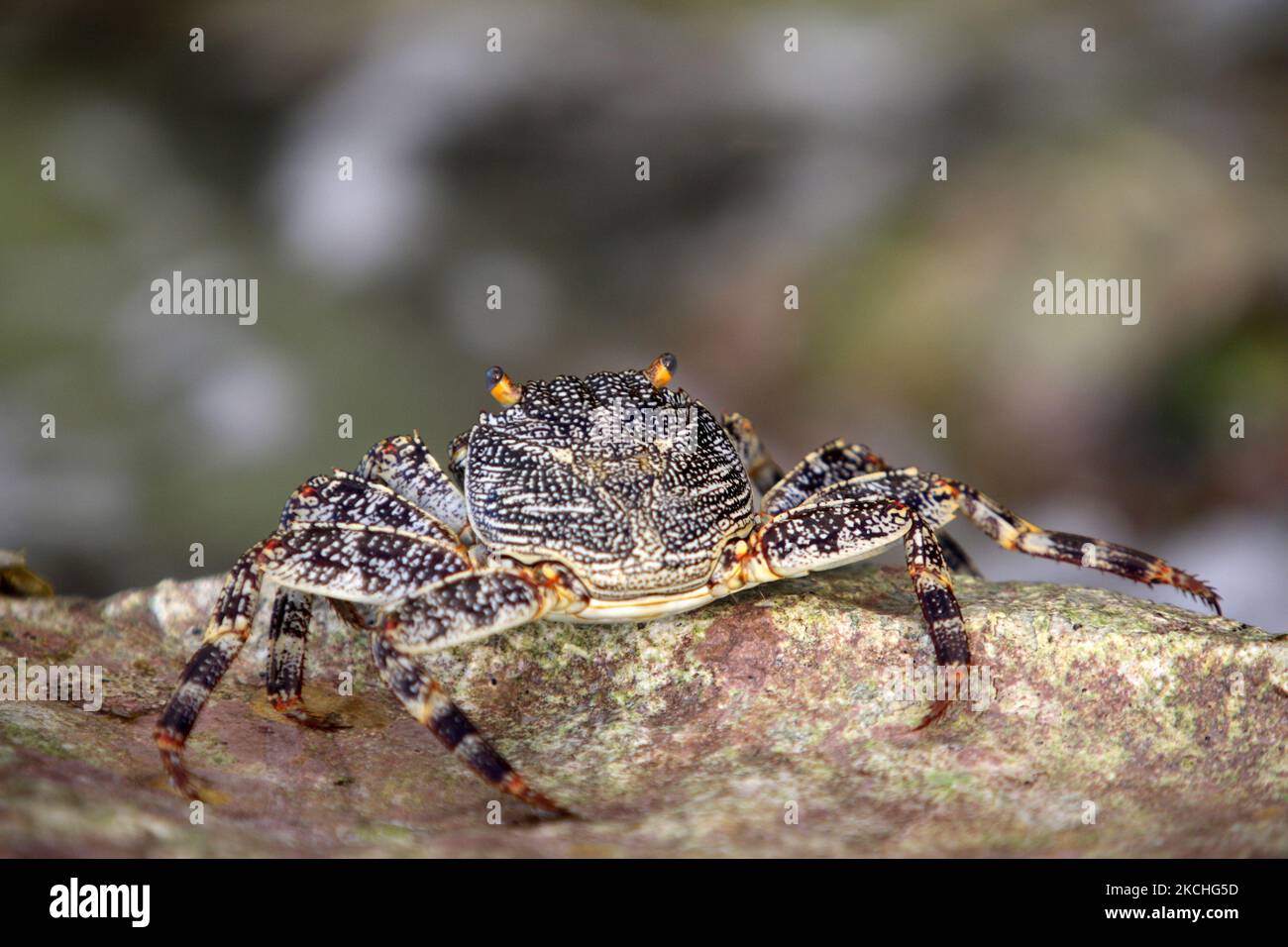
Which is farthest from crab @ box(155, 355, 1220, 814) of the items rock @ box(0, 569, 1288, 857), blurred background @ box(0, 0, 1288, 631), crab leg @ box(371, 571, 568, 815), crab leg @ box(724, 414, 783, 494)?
blurred background @ box(0, 0, 1288, 631)

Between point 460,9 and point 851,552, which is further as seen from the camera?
point 460,9

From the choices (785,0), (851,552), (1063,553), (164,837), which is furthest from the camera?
(785,0)

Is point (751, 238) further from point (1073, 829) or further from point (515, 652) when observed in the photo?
point (1073, 829)

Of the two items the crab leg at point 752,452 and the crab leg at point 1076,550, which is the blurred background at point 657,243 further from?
the crab leg at point 1076,550

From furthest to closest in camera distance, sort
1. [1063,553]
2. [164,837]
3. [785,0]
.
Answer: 1. [785,0]
2. [1063,553]
3. [164,837]

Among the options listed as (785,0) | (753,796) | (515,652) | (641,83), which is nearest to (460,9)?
(641,83)

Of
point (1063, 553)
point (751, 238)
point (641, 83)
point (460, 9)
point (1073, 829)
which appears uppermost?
point (460, 9)

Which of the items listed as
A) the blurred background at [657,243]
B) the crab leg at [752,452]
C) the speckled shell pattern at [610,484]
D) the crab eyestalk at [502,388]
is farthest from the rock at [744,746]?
the blurred background at [657,243]

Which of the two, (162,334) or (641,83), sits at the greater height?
(641,83)
